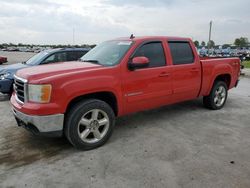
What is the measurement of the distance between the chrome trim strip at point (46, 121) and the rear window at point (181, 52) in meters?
2.77

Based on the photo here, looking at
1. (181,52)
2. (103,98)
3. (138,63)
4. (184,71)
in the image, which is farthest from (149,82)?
(181,52)

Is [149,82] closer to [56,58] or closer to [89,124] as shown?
[89,124]

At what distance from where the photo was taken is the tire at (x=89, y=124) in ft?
13.1

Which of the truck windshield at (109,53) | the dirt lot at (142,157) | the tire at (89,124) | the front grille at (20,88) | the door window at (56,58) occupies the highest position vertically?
the truck windshield at (109,53)

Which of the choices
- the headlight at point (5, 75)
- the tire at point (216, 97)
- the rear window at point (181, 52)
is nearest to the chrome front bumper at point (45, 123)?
the rear window at point (181, 52)

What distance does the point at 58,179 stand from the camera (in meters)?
3.34

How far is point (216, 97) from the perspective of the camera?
6.65m

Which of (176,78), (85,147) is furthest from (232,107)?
(85,147)

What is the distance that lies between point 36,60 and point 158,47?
5143 mm

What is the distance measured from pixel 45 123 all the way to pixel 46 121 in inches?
1.3

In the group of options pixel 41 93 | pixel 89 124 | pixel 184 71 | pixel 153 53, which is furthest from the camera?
pixel 184 71

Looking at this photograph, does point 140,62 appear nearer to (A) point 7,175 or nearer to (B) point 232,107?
(A) point 7,175

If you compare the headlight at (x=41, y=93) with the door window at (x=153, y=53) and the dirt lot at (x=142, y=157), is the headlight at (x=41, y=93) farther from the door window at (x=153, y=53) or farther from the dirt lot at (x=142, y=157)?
the door window at (x=153, y=53)

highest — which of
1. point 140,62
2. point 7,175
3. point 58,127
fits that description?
point 140,62
